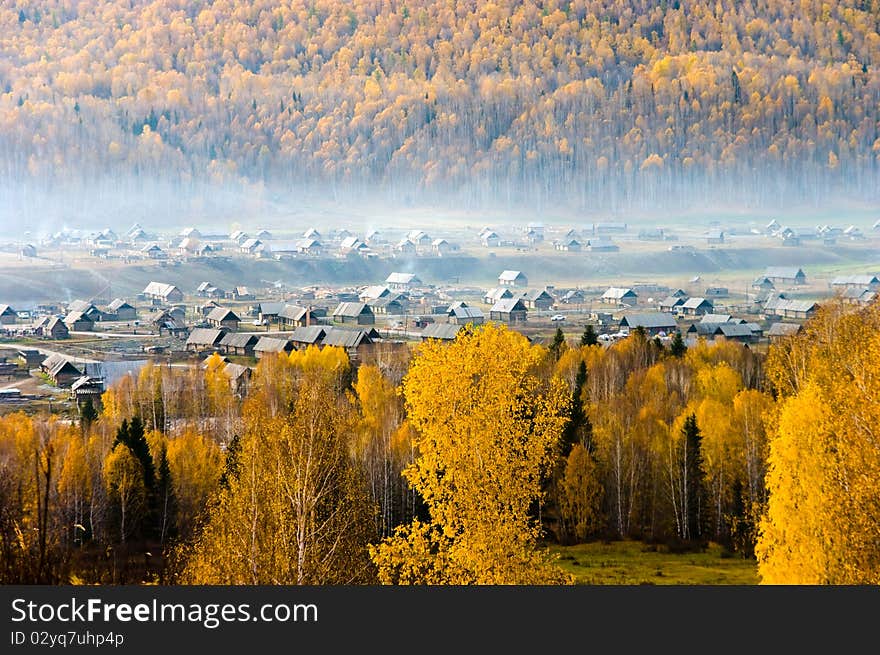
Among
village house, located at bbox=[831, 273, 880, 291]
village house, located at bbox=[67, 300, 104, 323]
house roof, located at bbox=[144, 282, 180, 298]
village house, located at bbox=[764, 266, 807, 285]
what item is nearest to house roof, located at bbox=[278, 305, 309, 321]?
house roof, located at bbox=[144, 282, 180, 298]

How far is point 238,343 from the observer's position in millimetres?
26734

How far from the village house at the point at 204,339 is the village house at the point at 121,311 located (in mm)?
2779

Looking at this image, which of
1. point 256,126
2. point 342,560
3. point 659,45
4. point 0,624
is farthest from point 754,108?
point 0,624

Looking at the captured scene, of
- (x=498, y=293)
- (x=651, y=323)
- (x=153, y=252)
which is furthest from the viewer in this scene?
(x=153, y=252)

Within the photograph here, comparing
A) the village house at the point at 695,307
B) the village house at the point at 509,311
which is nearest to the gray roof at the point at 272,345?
the village house at the point at 509,311

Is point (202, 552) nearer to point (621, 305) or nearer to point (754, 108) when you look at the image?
point (621, 305)

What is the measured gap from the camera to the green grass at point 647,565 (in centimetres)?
1652

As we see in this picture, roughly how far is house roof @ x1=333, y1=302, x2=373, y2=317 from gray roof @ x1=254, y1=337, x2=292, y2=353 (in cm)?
337

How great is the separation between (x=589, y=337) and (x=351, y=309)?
Result: 715cm

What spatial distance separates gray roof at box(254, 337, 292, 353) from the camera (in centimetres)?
2579

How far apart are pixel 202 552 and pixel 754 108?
3275cm

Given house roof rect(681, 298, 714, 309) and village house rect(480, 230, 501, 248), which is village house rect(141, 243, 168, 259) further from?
house roof rect(681, 298, 714, 309)

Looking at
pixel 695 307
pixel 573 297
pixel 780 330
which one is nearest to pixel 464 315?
pixel 573 297

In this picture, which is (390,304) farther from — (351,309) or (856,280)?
(856,280)
